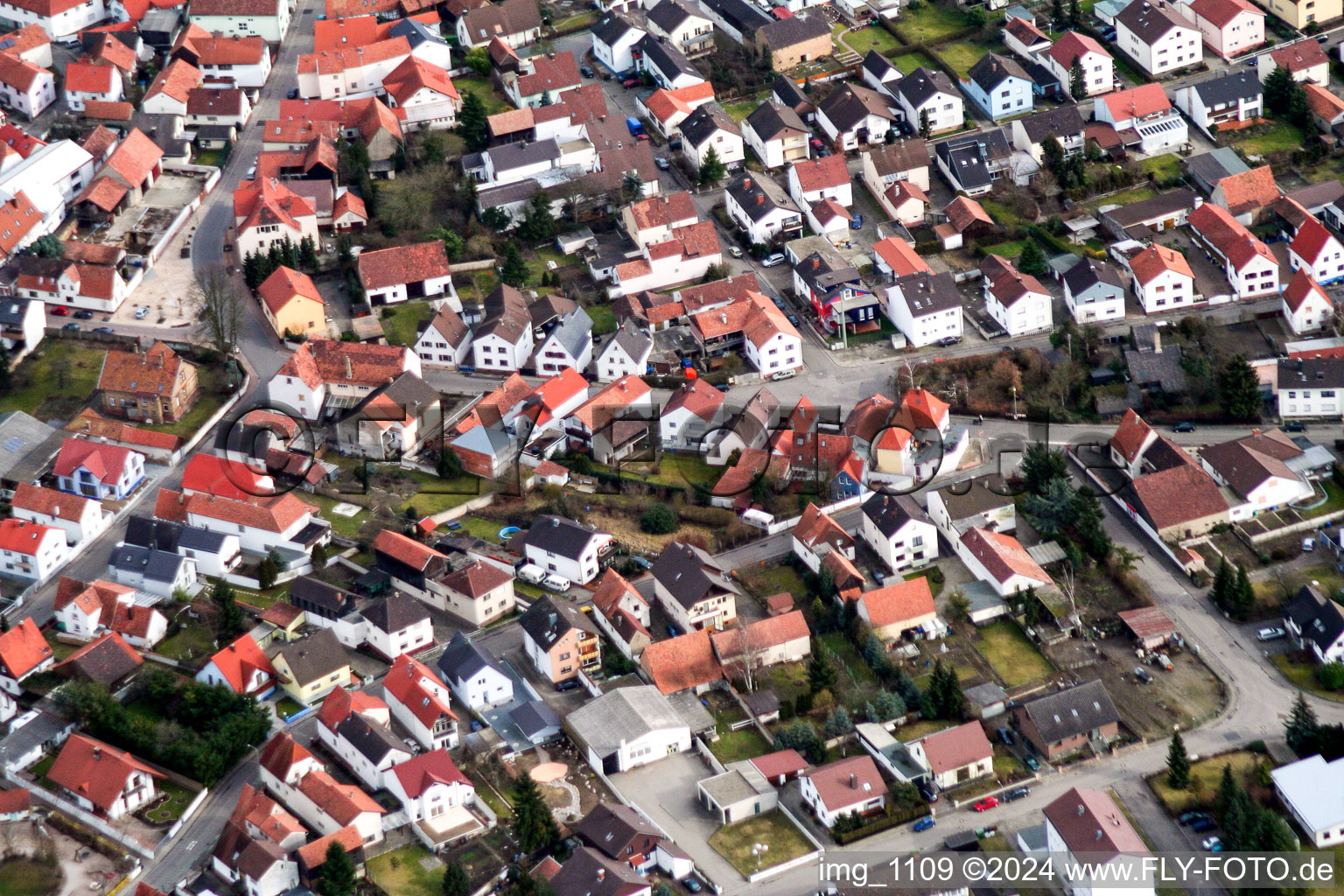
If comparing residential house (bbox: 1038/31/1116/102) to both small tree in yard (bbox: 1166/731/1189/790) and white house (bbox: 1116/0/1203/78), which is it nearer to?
white house (bbox: 1116/0/1203/78)

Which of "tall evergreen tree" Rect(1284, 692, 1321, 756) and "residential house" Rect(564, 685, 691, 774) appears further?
"residential house" Rect(564, 685, 691, 774)

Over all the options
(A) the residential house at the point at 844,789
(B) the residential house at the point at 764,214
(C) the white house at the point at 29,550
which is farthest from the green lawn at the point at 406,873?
(B) the residential house at the point at 764,214

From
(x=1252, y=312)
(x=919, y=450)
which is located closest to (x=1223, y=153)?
(x=1252, y=312)

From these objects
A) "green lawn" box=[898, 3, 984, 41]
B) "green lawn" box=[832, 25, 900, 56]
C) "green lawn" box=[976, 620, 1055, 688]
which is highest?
"green lawn" box=[898, 3, 984, 41]

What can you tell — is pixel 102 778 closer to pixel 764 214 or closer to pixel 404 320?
pixel 404 320

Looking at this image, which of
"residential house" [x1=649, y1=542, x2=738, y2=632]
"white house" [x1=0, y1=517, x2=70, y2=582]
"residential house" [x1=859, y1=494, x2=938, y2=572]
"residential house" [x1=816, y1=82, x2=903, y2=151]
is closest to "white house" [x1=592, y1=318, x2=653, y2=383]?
"residential house" [x1=649, y1=542, x2=738, y2=632]

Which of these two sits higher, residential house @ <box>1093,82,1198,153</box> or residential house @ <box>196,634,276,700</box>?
residential house @ <box>1093,82,1198,153</box>

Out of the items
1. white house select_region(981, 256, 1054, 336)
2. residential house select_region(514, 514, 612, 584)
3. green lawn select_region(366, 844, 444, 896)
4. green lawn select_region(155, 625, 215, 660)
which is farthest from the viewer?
white house select_region(981, 256, 1054, 336)

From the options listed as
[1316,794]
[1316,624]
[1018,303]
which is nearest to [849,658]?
[1316,624]
